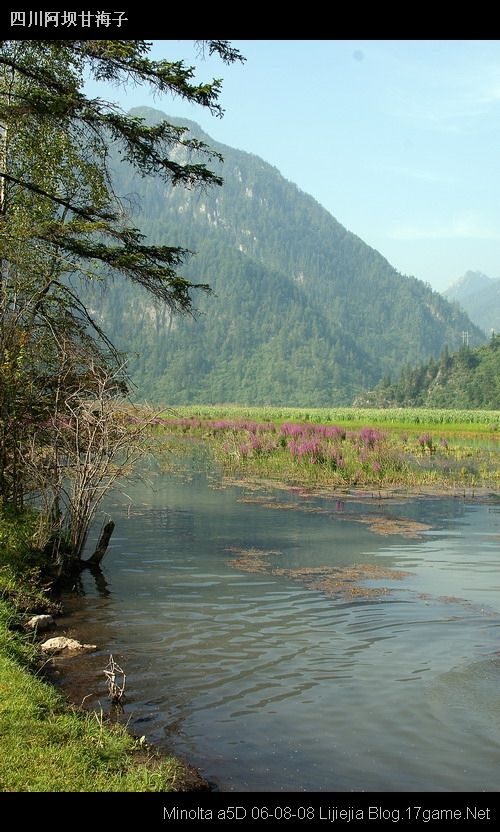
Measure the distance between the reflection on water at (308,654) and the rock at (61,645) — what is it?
0.87 ft

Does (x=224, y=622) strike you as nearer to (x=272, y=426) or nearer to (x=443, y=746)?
(x=443, y=746)

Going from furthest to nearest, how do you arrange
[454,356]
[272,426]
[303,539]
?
1. [454,356]
2. [272,426]
3. [303,539]

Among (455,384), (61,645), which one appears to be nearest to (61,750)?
(61,645)

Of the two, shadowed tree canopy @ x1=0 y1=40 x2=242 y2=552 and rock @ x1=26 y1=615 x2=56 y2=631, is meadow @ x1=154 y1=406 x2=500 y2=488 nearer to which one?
shadowed tree canopy @ x1=0 y1=40 x2=242 y2=552

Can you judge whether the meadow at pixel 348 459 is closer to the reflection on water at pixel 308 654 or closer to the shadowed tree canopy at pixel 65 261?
the reflection on water at pixel 308 654

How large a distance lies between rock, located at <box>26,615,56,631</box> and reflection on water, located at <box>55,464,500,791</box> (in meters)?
0.40

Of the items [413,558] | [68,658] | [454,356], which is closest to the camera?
[68,658]

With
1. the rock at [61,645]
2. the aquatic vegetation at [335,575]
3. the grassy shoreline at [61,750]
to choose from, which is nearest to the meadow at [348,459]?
the aquatic vegetation at [335,575]

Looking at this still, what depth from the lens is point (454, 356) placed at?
150 metres

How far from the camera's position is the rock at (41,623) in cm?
1009

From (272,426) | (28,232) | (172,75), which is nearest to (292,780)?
(28,232)

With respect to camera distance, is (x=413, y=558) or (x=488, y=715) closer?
(x=488, y=715)

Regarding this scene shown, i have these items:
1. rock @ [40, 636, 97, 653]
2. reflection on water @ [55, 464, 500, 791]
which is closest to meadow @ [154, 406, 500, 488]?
reflection on water @ [55, 464, 500, 791]

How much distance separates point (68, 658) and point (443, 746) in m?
4.42
